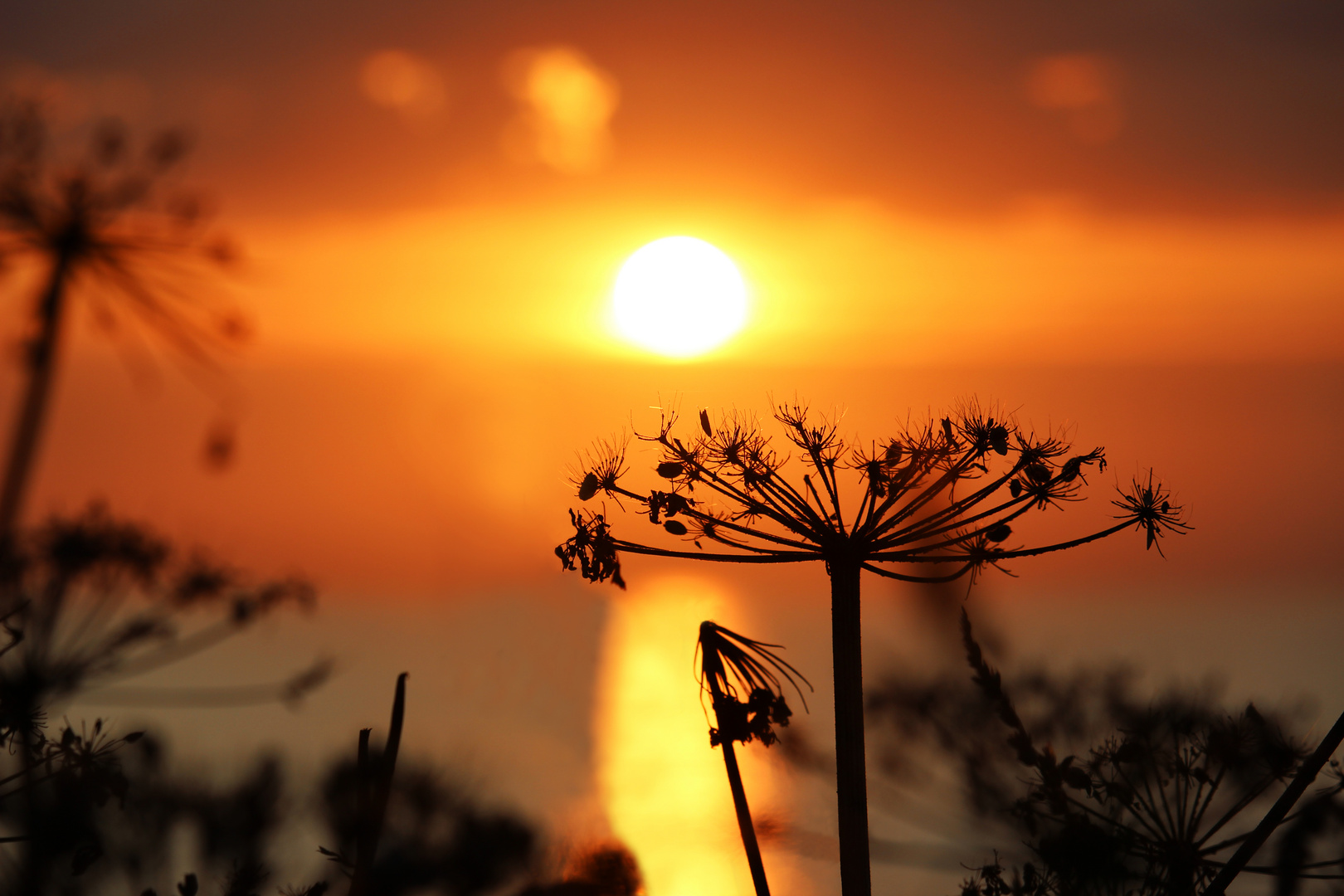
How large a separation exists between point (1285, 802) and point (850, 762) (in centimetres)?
209

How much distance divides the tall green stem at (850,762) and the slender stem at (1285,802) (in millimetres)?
1870

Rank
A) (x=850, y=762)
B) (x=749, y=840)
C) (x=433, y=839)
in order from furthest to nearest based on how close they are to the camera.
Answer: (x=433, y=839)
(x=850, y=762)
(x=749, y=840)

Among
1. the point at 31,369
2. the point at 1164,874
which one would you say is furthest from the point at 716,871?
the point at 31,369

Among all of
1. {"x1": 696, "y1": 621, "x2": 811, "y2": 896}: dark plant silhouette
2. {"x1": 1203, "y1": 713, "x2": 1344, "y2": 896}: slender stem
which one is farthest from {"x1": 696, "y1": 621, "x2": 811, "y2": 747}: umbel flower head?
{"x1": 1203, "y1": 713, "x2": 1344, "y2": 896}: slender stem

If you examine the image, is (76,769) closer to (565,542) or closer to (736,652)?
(565,542)

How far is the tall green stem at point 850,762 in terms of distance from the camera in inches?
230

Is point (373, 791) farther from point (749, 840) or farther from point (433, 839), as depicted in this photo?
point (433, 839)

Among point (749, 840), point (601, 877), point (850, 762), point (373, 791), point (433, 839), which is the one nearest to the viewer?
point (373, 791)

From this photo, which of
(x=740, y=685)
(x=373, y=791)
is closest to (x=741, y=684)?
(x=740, y=685)

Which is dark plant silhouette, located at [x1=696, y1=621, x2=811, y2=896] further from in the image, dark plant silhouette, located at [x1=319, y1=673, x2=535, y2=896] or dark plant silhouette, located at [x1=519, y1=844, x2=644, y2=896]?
dark plant silhouette, located at [x1=319, y1=673, x2=535, y2=896]

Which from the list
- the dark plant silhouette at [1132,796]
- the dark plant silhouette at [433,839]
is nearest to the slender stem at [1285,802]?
the dark plant silhouette at [1132,796]

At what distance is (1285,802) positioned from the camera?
5754 mm

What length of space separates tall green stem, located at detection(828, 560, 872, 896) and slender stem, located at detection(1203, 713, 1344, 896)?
1.87 meters

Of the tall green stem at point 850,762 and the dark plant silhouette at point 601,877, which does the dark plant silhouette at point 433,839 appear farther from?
the tall green stem at point 850,762
